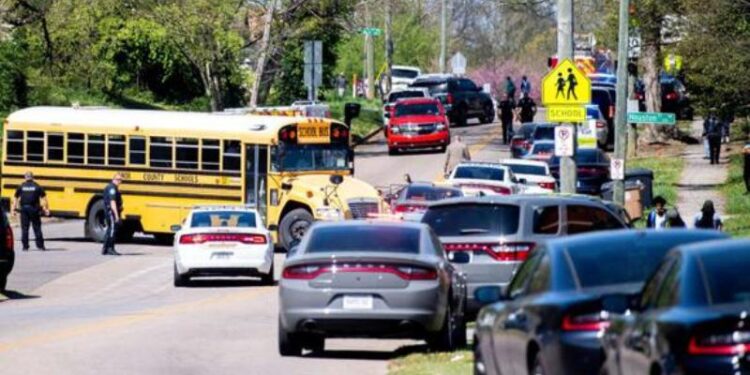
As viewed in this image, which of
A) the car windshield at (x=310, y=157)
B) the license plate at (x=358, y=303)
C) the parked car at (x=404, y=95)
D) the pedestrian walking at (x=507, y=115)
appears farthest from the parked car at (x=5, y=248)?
the parked car at (x=404, y=95)

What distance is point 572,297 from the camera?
43.1ft

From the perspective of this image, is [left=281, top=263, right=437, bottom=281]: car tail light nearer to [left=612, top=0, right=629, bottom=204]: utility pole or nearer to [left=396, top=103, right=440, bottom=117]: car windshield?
[left=612, top=0, right=629, bottom=204]: utility pole

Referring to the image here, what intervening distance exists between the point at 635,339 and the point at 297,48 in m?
62.5

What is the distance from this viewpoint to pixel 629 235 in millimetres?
14086

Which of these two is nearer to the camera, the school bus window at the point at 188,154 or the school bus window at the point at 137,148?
the school bus window at the point at 188,154

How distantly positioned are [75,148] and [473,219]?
20952mm

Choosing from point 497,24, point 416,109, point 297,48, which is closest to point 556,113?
point 416,109

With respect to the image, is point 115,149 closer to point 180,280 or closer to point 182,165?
point 182,165

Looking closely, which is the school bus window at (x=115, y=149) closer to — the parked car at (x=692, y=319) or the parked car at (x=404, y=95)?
the parked car at (x=404, y=95)

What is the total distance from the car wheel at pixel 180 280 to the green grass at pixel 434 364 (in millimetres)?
12457

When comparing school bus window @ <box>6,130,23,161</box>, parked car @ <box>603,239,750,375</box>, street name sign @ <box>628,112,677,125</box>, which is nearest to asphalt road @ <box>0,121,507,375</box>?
school bus window @ <box>6,130,23,161</box>

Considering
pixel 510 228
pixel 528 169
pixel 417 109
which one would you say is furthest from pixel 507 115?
pixel 510 228

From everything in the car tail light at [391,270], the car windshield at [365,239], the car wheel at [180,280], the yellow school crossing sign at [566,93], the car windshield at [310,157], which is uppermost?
the yellow school crossing sign at [566,93]

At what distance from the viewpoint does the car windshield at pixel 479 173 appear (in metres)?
43.9
